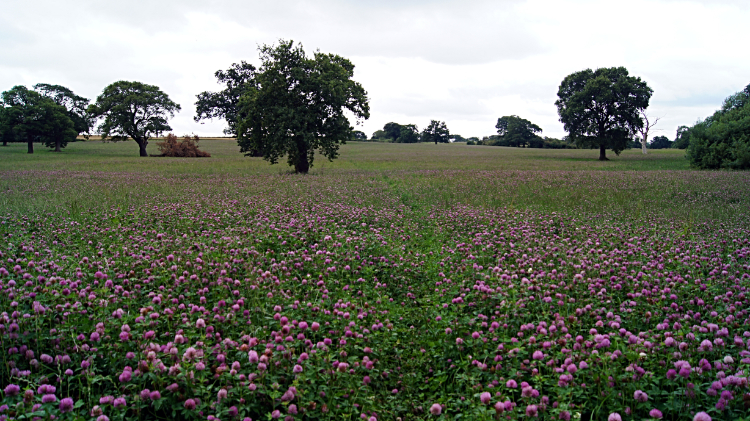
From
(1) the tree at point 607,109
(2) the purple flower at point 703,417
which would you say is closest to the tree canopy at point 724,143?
(1) the tree at point 607,109

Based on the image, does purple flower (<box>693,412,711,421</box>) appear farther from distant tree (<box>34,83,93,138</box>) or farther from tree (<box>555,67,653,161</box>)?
distant tree (<box>34,83,93,138</box>)

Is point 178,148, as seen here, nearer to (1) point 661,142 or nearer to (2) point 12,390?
(2) point 12,390

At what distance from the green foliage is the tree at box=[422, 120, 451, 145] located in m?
91.0

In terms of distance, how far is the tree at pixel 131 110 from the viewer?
51406 mm

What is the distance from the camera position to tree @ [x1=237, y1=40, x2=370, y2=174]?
24688 millimetres

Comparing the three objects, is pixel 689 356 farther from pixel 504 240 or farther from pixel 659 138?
pixel 659 138

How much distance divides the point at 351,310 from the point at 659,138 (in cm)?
13911

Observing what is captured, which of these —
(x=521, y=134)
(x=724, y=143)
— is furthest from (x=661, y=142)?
(x=724, y=143)

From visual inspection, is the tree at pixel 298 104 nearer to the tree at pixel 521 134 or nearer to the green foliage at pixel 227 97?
the green foliage at pixel 227 97

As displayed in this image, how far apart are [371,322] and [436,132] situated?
138 meters

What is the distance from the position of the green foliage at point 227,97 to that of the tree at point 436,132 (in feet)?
299

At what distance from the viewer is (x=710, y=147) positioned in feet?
97.7

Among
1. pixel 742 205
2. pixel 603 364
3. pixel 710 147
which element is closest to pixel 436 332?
pixel 603 364

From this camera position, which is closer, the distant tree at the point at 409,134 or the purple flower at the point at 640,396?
the purple flower at the point at 640,396
